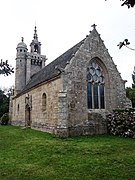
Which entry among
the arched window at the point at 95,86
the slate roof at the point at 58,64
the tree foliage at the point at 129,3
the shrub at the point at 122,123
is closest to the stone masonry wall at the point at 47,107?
the slate roof at the point at 58,64

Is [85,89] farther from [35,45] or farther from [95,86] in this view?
[35,45]

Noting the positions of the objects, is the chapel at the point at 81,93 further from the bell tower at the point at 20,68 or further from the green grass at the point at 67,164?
the bell tower at the point at 20,68

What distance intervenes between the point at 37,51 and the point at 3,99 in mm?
12687

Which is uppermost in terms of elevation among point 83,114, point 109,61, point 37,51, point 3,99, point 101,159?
point 37,51

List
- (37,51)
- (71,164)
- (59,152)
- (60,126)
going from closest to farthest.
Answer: (71,164), (59,152), (60,126), (37,51)

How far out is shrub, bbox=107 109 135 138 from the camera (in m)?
13.4

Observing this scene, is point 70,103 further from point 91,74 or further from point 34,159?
point 34,159

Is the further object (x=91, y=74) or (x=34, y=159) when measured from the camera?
(x=91, y=74)

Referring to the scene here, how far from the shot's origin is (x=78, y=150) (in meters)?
8.66

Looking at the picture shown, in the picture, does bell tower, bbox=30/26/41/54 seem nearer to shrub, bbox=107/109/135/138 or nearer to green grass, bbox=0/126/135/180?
shrub, bbox=107/109/135/138

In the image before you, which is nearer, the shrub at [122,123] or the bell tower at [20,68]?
the shrub at [122,123]

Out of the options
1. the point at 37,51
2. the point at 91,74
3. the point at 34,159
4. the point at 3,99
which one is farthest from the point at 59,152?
the point at 3,99

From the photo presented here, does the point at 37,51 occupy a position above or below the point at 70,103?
above

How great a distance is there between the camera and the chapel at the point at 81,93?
13.6 metres
